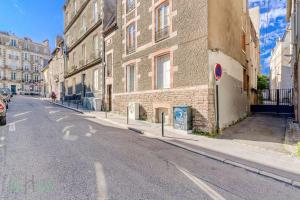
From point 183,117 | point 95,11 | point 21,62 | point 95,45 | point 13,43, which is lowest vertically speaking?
point 183,117

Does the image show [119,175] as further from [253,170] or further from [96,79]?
[96,79]

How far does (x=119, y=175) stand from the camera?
4.20m

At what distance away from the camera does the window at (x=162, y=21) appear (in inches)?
458

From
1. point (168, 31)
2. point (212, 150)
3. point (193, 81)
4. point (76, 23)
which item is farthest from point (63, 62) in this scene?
point (212, 150)

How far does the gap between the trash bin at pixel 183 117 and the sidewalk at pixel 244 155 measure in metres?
0.59

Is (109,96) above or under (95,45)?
under

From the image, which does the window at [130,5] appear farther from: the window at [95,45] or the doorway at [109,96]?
the window at [95,45]

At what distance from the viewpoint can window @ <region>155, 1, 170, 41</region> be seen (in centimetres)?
1164

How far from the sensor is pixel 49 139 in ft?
23.4

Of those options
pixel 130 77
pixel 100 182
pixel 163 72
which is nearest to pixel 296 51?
pixel 163 72

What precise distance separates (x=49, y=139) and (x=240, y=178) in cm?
604

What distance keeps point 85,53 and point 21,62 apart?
51710 millimetres

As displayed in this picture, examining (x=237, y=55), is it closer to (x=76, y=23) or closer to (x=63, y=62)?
(x=76, y=23)

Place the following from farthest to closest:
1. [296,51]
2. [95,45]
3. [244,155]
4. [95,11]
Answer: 1. [95,11]
2. [95,45]
3. [296,51]
4. [244,155]
